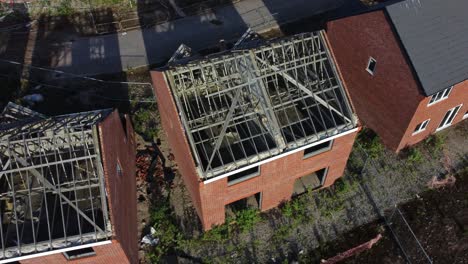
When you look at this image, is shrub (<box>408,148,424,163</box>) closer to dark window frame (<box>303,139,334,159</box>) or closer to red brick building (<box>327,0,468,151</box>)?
red brick building (<box>327,0,468,151</box>)

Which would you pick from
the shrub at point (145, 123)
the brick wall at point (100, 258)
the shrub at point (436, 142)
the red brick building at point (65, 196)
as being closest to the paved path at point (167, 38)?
the shrub at point (145, 123)

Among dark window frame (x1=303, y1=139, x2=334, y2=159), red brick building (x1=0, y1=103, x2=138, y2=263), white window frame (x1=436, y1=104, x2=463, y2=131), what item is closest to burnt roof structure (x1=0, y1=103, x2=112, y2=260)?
red brick building (x1=0, y1=103, x2=138, y2=263)

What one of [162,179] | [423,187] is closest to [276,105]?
[162,179]

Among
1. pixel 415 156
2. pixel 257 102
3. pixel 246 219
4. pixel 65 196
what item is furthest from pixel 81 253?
pixel 415 156

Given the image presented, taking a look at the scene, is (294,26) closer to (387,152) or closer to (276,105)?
(387,152)

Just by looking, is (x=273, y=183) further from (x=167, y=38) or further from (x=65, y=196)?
(x=167, y=38)

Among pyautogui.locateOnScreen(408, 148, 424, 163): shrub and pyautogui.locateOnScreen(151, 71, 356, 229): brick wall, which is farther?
pyautogui.locateOnScreen(408, 148, 424, 163): shrub
